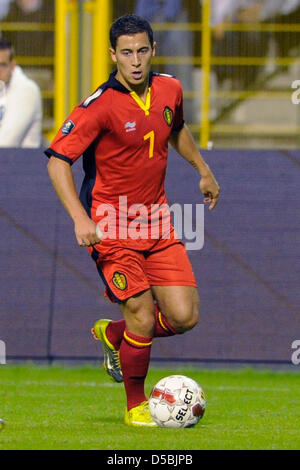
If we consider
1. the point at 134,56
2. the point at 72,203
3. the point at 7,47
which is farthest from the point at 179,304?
the point at 7,47

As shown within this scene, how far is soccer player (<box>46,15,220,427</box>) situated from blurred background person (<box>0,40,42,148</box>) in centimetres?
331

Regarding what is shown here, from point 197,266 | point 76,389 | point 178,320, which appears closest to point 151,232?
point 178,320

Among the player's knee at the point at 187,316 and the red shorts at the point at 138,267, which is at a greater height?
the red shorts at the point at 138,267

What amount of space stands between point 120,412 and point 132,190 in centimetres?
145

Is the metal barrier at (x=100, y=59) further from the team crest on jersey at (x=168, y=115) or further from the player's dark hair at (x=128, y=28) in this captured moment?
the player's dark hair at (x=128, y=28)

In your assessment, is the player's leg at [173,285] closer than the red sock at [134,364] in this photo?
No

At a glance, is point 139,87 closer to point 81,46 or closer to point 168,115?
point 168,115

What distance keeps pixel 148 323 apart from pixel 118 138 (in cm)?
107

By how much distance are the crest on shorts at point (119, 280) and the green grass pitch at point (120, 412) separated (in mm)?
782

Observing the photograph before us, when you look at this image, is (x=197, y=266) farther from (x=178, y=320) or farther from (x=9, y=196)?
(x=178, y=320)

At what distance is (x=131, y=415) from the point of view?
7.38 m

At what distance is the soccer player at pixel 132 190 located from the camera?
24.3 ft

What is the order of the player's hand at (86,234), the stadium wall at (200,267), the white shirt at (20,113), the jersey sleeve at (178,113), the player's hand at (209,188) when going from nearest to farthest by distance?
the player's hand at (86,234), the jersey sleeve at (178,113), the player's hand at (209,188), the stadium wall at (200,267), the white shirt at (20,113)

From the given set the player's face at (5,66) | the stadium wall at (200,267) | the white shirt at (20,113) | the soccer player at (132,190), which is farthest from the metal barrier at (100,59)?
the soccer player at (132,190)
